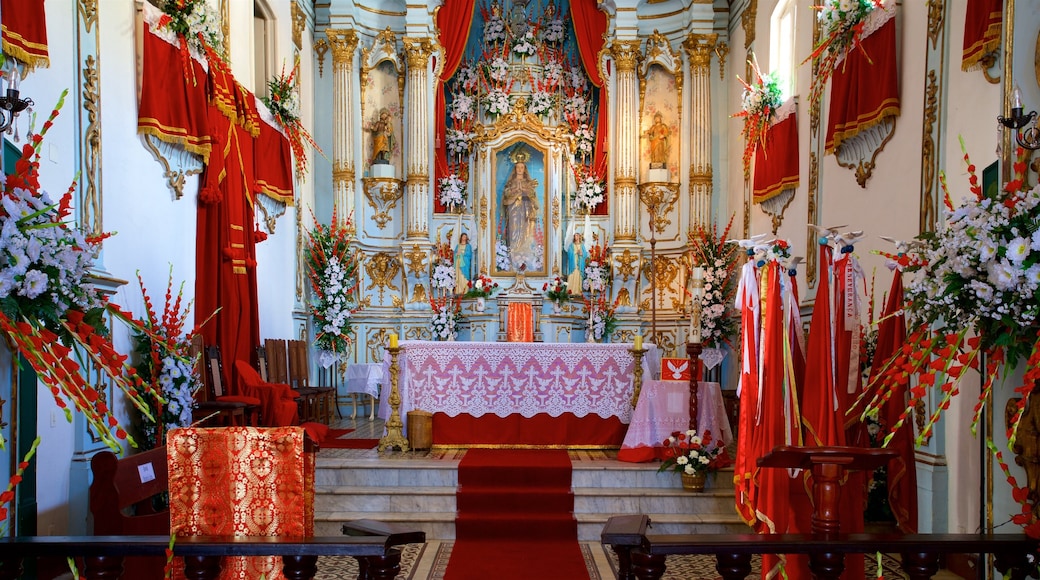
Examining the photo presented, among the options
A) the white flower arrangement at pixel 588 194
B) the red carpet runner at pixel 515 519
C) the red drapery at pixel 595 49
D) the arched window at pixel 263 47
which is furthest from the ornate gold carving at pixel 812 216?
the arched window at pixel 263 47

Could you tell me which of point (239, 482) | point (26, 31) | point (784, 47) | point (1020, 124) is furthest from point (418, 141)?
point (1020, 124)

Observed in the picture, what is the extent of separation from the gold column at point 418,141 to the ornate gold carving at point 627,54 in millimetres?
2671

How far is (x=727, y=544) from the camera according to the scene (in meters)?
2.74

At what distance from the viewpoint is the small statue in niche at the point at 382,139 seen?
36.6 ft

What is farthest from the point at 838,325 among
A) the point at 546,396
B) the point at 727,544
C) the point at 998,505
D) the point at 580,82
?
the point at 580,82

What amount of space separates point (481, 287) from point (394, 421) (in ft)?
11.5

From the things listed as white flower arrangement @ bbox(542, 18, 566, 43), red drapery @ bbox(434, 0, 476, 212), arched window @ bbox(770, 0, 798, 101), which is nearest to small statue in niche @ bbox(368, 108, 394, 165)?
red drapery @ bbox(434, 0, 476, 212)

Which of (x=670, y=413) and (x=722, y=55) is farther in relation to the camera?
(x=722, y=55)

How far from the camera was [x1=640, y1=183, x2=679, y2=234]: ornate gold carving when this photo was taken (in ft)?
36.7

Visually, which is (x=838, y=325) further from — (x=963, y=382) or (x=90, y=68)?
(x=90, y=68)

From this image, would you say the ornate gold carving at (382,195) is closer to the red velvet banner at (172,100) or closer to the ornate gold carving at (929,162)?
the red velvet banner at (172,100)

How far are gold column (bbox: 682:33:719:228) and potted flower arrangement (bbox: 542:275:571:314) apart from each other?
2086 mm

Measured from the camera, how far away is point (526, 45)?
11453 mm

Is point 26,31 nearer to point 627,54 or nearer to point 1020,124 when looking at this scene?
point 1020,124
